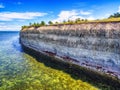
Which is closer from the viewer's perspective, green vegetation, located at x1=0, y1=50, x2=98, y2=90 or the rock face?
green vegetation, located at x1=0, y1=50, x2=98, y2=90

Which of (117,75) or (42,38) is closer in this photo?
(117,75)

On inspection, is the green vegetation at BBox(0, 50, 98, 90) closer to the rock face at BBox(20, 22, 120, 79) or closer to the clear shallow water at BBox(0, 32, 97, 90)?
the clear shallow water at BBox(0, 32, 97, 90)

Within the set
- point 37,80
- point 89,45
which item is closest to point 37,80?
point 37,80

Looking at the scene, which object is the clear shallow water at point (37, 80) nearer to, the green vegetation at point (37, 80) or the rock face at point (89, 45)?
the green vegetation at point (37, 80)

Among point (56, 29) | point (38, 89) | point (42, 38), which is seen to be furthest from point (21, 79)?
point (42, 38)

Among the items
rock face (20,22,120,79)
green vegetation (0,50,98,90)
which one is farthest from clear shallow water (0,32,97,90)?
rock face (20,22,120,79)

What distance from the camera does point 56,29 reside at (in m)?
27.8

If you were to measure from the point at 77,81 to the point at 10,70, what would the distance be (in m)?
8.41

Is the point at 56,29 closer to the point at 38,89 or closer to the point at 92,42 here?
the point at 92,42

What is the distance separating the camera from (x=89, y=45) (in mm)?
19672

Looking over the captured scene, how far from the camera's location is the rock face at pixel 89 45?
16.5m

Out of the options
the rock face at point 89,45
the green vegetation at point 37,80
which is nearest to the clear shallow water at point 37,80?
the green vegetation at point 37,80

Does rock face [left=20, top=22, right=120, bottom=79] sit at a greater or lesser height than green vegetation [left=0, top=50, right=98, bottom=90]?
greater

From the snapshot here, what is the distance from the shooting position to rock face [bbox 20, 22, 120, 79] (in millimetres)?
16500
